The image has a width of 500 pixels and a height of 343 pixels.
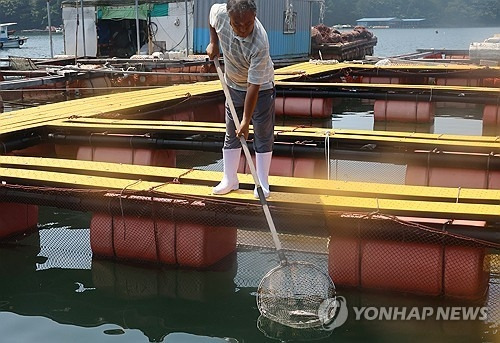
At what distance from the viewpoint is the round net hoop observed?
5.52 metres

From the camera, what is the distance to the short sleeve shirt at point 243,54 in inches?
222

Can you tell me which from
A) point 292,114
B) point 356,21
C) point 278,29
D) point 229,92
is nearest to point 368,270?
point 229,92

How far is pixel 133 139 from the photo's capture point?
9672mm

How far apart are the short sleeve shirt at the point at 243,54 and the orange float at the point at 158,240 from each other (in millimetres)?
1530

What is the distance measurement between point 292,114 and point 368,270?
10808 millimetres

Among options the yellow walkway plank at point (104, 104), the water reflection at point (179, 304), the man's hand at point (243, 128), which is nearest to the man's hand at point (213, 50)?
the man's hand at point (243, 128)

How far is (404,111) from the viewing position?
1569 centimetres

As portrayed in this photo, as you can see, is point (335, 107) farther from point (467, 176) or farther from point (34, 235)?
point (34, 235)

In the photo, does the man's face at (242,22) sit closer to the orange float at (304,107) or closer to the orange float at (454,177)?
the orange float at (454,177)

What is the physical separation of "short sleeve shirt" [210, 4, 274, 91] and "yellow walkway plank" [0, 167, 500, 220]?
1.08 m

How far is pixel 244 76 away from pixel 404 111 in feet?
34.0

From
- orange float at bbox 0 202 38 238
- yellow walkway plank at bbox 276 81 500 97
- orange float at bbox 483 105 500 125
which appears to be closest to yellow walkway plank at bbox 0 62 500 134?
yellow walkway plank at bbox 276 81 500 97

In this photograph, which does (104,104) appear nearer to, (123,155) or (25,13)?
(123,155)

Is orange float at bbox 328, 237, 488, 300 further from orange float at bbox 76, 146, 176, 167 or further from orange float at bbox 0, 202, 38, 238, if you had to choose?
orange float at bbox 76, 146, 176, 167
